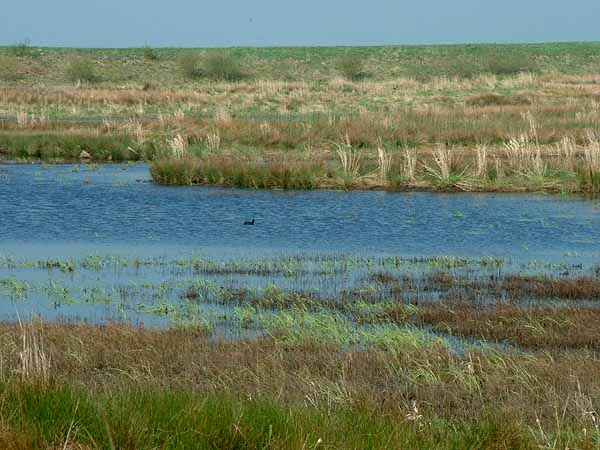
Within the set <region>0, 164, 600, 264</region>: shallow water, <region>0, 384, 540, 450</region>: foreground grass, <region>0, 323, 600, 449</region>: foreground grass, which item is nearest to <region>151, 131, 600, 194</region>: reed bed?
<region>0, 164, 600, 264</region>: shallow water

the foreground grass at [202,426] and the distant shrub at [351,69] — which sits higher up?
the distant shrub at [351,69]

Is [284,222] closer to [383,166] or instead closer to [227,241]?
[227,241]

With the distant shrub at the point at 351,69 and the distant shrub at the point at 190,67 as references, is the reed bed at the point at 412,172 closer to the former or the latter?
the distant shrub at the point at 190,67

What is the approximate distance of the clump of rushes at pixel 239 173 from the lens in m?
27.9

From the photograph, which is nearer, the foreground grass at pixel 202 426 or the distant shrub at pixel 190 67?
the foreground grass at pixel 202 426

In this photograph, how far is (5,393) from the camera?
7367 mm

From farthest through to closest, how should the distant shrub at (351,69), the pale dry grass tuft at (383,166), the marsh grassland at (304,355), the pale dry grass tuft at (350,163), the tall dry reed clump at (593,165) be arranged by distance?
the distant shrub at (351,69)
the pale dry grass tuft at (350,163)
the pale dry grass tuft at (383,166)
the tall dry reed clump at (593,165)
the marsh grassland at (304,355)

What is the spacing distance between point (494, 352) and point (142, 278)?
21.8 ft

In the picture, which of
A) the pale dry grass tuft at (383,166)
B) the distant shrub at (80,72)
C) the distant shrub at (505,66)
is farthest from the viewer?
the distant shrub at (505,66)

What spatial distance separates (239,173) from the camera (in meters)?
28.4

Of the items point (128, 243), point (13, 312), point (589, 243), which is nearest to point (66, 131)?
point (128, 243)

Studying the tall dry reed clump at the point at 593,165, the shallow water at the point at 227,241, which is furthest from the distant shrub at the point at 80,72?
the tall dry reed clump at the point at 593,165

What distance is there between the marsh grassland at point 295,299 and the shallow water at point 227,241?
0.08 m

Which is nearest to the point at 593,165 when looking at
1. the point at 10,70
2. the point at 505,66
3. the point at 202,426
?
the point at 202,426
